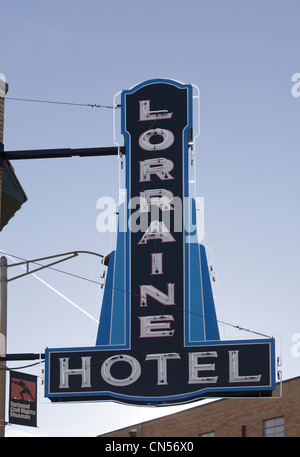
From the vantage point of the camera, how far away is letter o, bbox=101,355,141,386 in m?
22.4

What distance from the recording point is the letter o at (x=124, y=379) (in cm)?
2244

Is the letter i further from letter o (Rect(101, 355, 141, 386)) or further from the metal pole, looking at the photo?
the metal pole

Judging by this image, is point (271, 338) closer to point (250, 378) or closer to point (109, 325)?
point (250, 378)

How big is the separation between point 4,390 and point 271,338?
20.5 feet

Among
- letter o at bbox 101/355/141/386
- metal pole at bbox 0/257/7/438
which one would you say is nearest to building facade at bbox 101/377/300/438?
metal pole at bbox 0/257/7/438

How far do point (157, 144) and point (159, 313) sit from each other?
13.1 ft

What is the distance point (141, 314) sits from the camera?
22969 millimetres

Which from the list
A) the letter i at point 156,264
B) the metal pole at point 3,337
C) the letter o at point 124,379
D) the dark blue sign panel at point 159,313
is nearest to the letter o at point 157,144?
the dark blue sign panel at point 159,313

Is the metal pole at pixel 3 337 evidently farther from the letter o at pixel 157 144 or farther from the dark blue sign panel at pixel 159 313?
the letter o at pixel 157 144

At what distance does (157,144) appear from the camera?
2444cm

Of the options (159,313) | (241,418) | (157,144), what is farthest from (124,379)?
(241,418)

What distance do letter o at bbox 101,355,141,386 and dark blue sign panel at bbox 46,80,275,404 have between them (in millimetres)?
21

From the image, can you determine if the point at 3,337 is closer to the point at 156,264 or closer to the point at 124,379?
the point at 124,379
